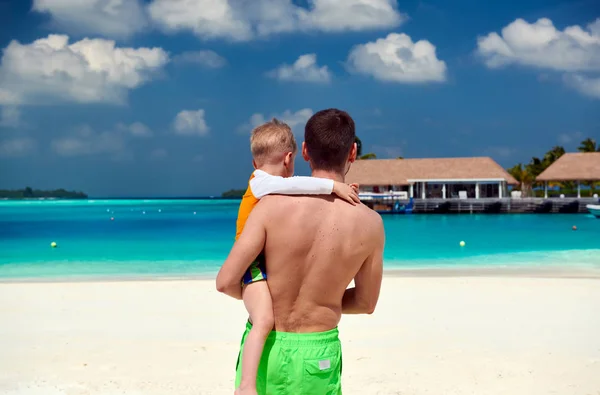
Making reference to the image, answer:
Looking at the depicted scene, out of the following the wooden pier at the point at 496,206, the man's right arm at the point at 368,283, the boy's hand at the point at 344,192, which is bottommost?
the wooden pier at the point at 496,206

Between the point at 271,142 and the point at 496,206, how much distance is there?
52000mm

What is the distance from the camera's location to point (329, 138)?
202 centimetres

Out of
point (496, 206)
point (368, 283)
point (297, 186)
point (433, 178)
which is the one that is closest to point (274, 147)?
point (297, 186)

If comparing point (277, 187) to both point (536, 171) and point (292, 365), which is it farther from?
point (536, 171)

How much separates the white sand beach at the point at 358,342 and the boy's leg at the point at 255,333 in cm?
322

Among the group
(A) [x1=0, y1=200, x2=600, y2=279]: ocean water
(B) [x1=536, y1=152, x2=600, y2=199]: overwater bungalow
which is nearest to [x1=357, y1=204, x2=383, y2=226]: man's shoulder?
(A) [x1=0, y1=200, x2=600, y2=279]: ocean water

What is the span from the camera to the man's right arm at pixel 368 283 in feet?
6.98

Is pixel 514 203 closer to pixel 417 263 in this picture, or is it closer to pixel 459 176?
pixel 459 176

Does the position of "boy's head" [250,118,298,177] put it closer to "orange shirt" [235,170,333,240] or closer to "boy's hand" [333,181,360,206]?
"orange shirt" [235,170,333,240]

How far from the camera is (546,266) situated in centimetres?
1830

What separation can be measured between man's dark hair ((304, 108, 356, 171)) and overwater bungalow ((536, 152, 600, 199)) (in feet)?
175

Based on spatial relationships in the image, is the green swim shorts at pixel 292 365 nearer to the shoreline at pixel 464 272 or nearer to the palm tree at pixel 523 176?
the shoreline at pixel 464 272

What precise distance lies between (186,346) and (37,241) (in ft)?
87.2

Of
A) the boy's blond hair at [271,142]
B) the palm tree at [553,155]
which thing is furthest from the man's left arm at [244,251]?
the palm tree at [553,155]
